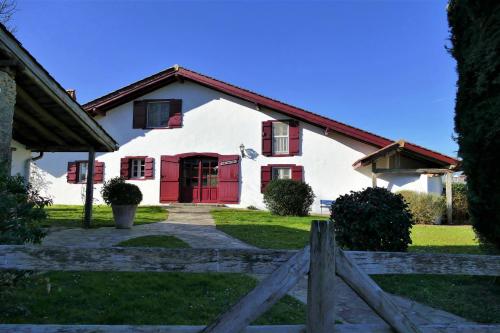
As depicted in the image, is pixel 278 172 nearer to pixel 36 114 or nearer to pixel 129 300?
pixel 36 114

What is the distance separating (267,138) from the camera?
18047 millimetres

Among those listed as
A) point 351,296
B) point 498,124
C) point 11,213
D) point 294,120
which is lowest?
point 351,296

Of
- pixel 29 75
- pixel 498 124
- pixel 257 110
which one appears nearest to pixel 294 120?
pixel 257 110

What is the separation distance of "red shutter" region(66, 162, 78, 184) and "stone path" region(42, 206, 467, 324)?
851cm

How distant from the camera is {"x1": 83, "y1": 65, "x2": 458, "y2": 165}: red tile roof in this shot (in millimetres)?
16791

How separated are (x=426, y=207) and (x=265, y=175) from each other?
681 cm

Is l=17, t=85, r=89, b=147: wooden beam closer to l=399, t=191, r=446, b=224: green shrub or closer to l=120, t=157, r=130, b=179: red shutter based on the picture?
l=120, t=157, r=130, b=179: red shutter

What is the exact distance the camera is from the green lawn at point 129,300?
3.74 meters

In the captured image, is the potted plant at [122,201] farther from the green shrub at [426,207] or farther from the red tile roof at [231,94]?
the green shrub at [426,207]

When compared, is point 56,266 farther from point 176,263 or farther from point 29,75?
point 29,75

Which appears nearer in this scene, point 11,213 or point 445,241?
point 11,213

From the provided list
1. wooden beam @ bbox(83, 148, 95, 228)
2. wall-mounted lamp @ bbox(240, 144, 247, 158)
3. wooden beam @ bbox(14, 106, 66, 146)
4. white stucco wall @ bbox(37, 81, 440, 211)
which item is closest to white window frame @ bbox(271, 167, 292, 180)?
white stucco wall @ bbox(37, 81, 440, 211)

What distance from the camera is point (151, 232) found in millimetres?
9594

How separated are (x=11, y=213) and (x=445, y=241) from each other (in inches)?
352
